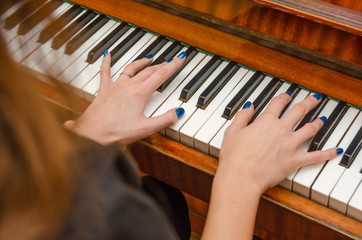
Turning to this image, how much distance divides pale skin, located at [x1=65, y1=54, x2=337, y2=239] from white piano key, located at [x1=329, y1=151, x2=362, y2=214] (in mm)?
63

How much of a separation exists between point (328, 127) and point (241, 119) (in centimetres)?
23

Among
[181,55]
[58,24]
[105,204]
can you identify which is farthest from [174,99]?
[105,204]

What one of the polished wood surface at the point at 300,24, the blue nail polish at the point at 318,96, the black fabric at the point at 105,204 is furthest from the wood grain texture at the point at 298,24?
the black fabric at the point at 105,204

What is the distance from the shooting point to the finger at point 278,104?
1.25m

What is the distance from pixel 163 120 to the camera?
1271 mm

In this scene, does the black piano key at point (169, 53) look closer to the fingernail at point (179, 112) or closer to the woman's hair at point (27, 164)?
the fingernail at point (179, 112)

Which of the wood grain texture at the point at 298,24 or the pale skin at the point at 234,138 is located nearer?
the pale skin at the point at 234,138

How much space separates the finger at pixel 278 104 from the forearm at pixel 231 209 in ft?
0.74

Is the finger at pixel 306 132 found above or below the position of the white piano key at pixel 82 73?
above

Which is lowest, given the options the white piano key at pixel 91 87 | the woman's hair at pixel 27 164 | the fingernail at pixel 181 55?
the white piano key at pixel 91 87

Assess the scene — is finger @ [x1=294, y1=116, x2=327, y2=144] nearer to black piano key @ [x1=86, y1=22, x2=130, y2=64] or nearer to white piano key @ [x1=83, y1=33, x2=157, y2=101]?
white piano key @ [x1=83, y1=33, x2=157, y2=101]

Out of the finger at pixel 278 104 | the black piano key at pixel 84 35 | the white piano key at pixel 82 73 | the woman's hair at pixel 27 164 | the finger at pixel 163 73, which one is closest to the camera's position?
the woman's hair at pixel 27 164

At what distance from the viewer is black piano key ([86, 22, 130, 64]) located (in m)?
1.55

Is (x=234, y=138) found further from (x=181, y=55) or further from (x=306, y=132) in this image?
(x=181, y=55)
